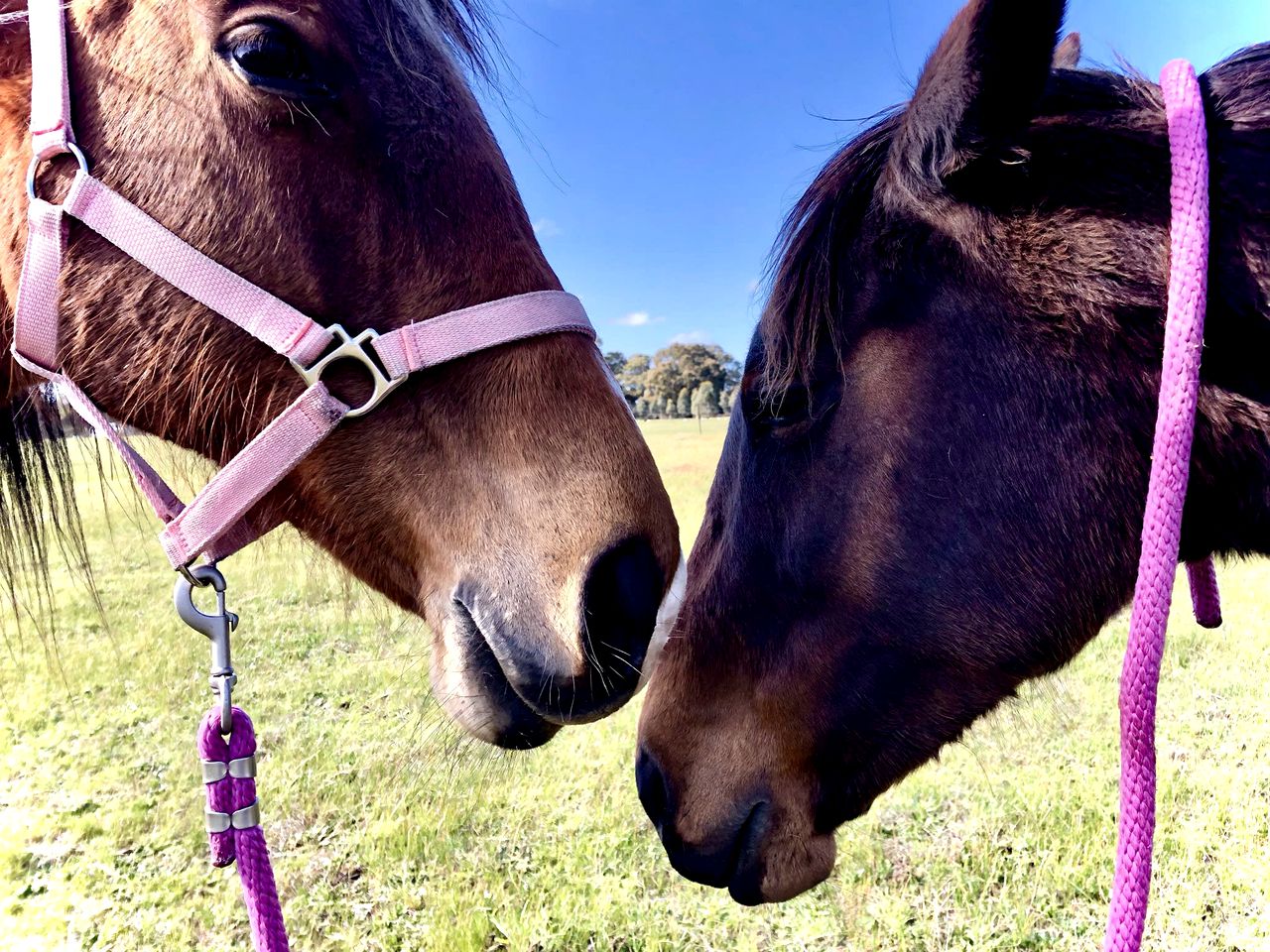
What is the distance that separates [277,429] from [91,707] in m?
5.49

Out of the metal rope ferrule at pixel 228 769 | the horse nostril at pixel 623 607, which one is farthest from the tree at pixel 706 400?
the metal rope ferrule at pixel 228 769

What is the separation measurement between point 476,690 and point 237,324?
83 centimetres

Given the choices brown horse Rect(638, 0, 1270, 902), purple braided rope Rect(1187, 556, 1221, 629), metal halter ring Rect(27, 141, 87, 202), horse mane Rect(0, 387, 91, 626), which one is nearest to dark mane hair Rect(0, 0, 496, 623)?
horse mane Rect(0, 387, 91, 626)

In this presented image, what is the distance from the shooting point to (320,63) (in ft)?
4.09

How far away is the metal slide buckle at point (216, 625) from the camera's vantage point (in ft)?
4.23

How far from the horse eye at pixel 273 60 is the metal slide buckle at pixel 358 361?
17.4 inches

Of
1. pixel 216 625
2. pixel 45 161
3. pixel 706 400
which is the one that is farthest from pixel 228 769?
pixel 706 400

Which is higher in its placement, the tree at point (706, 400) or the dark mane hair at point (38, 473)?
the dark mane hair at point (38, 473)

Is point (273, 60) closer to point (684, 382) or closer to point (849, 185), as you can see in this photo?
point (849, 185)

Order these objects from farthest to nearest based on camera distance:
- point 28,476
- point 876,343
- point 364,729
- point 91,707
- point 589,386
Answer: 1. point 91,707
2. point 364,729
3. point 28,476
4. point 876,343
5. point 589,386

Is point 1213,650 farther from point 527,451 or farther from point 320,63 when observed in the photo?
point 320,63

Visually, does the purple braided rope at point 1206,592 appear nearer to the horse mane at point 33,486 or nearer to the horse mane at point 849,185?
the horse mane at point 849,185

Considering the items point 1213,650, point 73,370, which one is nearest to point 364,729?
point 73,370

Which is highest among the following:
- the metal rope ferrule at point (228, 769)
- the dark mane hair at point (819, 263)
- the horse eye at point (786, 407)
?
the dark mane hair at point (819, 263)
